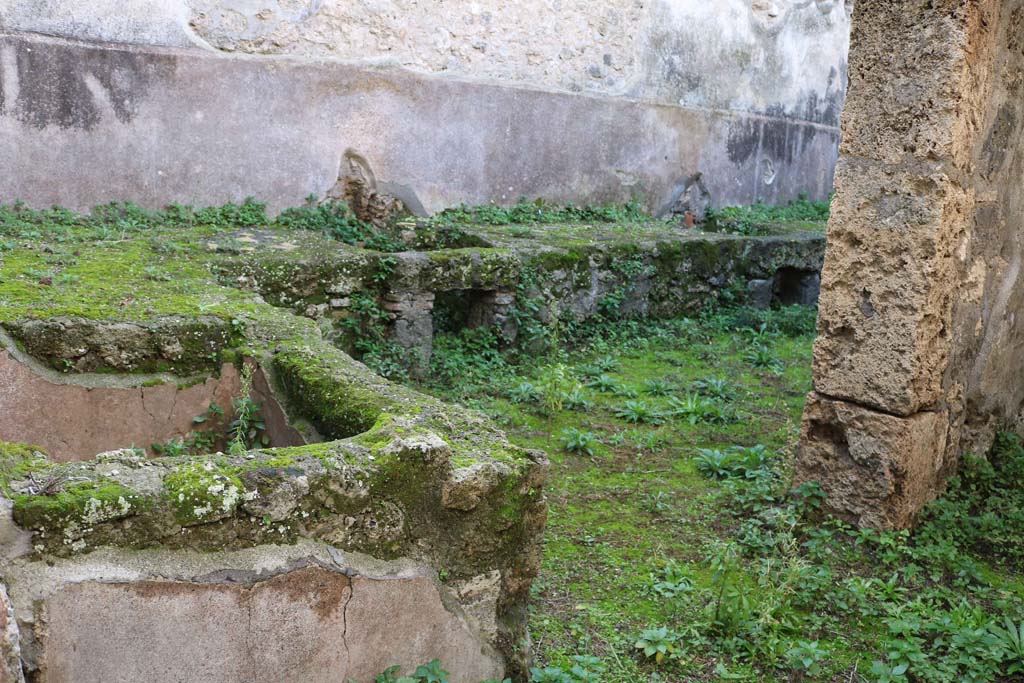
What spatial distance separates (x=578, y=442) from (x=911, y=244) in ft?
6.27

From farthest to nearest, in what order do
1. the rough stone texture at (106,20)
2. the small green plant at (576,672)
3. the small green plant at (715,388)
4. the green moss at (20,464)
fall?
the rough stone texture at (106,20) → the small green plant at (715,388) → the small green plant at (576,672) → the green moss at (20,464)

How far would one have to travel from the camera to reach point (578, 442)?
186 inches

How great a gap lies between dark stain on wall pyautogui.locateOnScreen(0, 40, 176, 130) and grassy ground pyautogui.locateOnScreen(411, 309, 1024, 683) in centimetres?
301

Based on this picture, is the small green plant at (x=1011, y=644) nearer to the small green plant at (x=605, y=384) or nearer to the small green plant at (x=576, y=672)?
the small green plant at (x=576, y=672)

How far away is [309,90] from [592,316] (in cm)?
276

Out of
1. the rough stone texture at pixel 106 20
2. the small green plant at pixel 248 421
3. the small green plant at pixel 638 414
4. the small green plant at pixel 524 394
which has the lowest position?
the small green plant at pixel 638 414

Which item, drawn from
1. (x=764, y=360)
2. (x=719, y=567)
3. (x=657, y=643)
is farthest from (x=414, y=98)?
(x=657, y=643)

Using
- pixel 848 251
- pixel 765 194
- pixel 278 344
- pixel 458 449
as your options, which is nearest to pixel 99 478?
pixel 458 449

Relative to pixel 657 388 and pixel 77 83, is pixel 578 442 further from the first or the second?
pixel 77 83

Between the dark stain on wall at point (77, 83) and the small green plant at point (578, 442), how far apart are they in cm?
383

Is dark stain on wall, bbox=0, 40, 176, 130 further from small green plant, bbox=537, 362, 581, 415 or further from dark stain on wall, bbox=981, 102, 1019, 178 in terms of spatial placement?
dark stain on wall, bbox=981, 102, 1019, 178

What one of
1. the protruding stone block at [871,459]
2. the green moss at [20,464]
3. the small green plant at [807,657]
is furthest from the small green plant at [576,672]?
the protruding stone block at [871,459]

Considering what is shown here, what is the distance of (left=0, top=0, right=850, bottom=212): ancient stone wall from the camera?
6.12 metres

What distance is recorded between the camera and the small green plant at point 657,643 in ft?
9.58
